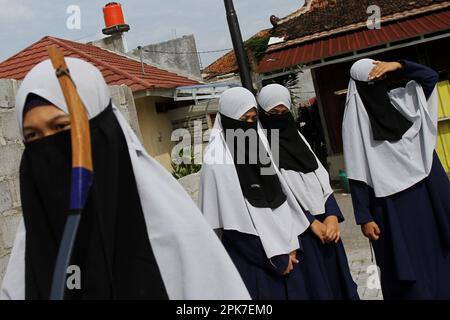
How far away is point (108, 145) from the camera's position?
134cm

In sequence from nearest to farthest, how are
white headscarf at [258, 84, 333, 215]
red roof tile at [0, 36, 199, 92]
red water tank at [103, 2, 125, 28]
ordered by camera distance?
1. white headscarf at [258, 84, 333, 215]
2. red roof tile at [0, 36, 199, 92]
3. red water tank at [103, 2, 125, 28]

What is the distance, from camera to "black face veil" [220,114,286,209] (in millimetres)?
2875

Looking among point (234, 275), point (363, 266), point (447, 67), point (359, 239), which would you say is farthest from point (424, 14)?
point (234, 275)

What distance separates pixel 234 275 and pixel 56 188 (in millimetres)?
524

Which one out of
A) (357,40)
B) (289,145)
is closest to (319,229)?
(289,145)

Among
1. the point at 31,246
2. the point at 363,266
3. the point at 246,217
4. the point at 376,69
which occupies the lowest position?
the point at 363,266

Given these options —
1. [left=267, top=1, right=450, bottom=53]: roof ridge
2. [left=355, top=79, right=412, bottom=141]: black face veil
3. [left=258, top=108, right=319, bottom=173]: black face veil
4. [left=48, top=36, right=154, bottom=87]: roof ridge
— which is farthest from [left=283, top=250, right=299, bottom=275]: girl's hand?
[left=267, top=1, right=450, bottom=53]: roof ridge

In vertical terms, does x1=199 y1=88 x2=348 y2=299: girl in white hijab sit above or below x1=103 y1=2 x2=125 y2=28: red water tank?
below

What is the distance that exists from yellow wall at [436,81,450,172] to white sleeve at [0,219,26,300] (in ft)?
28.3

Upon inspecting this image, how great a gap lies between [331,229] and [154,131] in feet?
20.4

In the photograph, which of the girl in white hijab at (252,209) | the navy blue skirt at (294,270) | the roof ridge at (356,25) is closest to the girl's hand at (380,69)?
the girl in white hijab at (252,209)

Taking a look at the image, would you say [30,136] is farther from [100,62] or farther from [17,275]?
[100,62]

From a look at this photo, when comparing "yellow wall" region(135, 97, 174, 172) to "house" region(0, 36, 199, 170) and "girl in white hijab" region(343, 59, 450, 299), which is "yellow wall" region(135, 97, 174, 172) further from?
"girl in white hijab" region(343, 59, 450, 299)

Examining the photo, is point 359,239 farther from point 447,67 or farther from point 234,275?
point 234,275
